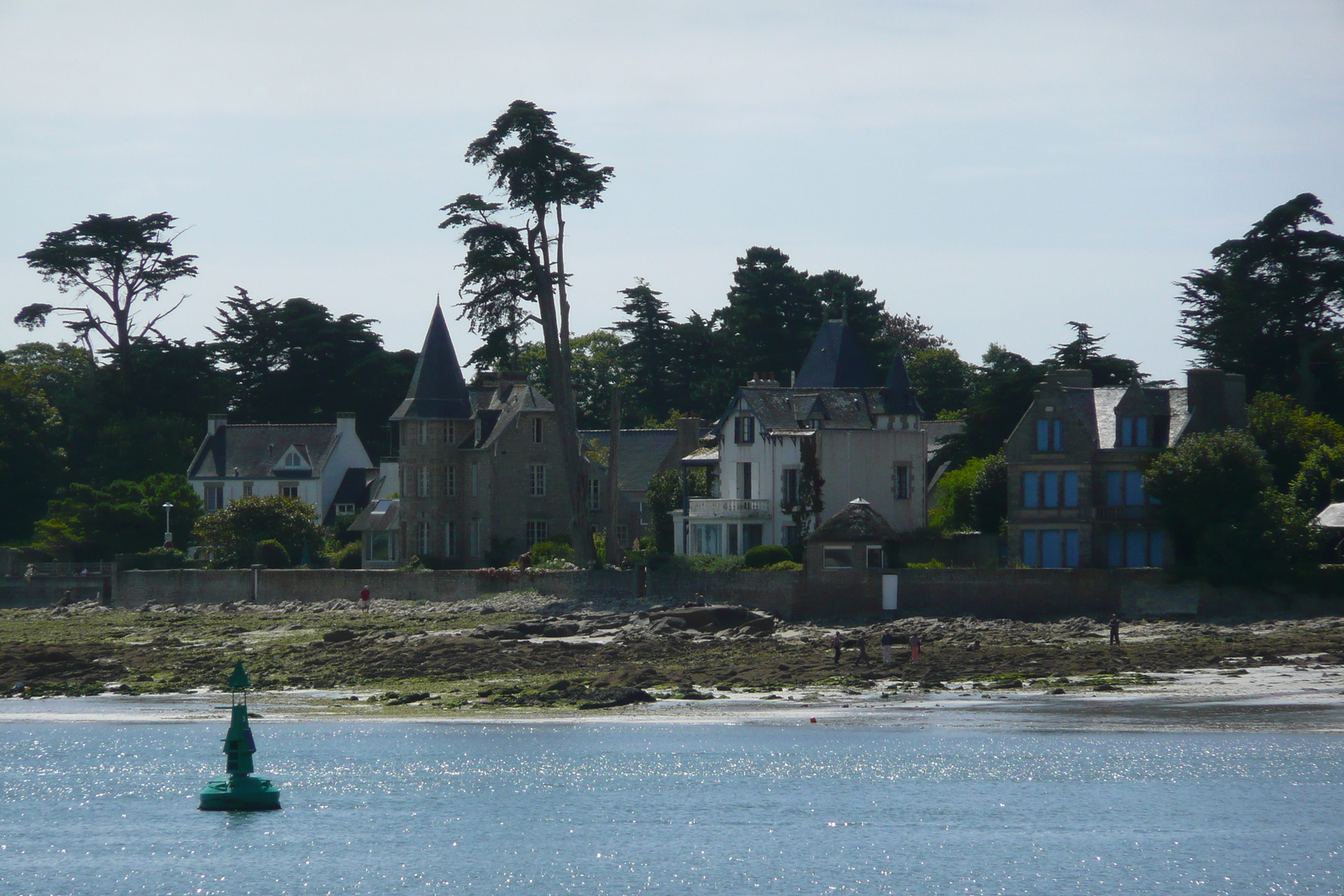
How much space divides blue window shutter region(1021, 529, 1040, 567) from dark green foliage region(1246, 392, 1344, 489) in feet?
24.3

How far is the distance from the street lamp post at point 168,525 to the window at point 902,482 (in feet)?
97.2

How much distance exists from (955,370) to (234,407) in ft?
137

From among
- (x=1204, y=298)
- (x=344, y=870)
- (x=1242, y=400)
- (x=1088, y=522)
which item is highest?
(x=1204, y=298)

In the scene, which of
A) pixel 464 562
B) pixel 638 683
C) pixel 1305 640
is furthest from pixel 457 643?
pixel 1305 640

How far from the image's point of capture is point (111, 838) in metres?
27.4

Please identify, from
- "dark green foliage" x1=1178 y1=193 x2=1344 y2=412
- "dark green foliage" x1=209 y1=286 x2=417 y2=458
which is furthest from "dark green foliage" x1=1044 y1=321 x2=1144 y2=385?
"dark green foliage" x1=209 y1=286 x2=417 y2=458

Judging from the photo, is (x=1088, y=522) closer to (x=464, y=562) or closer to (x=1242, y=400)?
(x=1242, y=400)

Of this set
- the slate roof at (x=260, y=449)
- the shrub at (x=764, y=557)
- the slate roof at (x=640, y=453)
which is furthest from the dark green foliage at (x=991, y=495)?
the slate roof at (x=260, y=449)

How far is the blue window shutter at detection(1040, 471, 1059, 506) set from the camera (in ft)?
173

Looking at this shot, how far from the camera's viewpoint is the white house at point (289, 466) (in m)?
79.3

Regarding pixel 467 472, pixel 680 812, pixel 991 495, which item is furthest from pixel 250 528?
pixel 680 812

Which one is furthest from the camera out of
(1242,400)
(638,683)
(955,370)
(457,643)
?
(955,370)

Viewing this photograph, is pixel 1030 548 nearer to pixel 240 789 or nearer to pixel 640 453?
pixel 640 453

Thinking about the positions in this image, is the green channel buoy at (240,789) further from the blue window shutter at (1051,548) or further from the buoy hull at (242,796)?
the blue window shutter at (1051,548)
